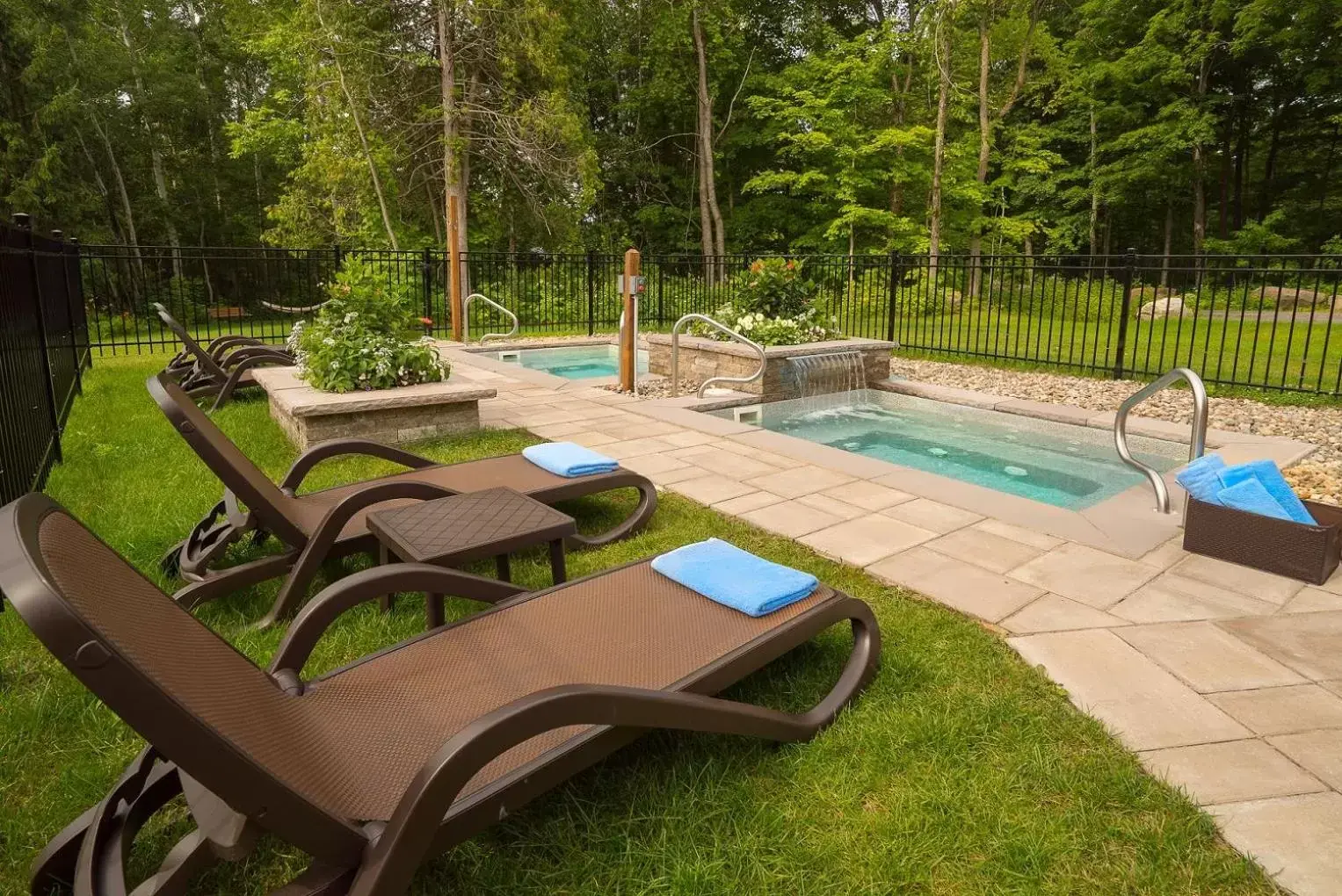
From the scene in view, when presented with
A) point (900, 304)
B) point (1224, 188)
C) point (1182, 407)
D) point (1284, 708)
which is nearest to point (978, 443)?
point (1182, 407)

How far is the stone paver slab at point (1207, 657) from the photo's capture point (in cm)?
235

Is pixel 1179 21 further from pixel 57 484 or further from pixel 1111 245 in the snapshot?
pixel 57 484

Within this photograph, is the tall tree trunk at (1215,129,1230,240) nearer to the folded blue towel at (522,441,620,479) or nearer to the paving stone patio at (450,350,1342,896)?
the paving stone patio at (450,350,1342,896)

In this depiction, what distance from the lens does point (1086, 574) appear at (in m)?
3.13

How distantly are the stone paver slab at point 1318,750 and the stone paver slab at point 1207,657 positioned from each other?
0.75 ft

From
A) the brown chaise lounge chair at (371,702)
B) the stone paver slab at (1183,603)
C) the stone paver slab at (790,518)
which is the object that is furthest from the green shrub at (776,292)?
the brown chaise lounge chair at (371,702)

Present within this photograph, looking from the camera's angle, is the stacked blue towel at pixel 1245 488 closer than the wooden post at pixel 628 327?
Yes

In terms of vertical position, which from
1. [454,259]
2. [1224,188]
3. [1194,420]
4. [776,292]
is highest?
[1224,188]

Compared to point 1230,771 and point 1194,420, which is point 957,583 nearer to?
point 1230,771

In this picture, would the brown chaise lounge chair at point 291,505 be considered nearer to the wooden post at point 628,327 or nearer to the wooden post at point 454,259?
the wooden post at point 628,327

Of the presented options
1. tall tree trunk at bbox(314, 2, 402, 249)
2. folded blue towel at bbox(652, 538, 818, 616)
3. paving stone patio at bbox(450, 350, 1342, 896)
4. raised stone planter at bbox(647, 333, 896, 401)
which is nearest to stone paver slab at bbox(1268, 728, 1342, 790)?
paving stone patio at bbox(450, 350, 1342, 896)

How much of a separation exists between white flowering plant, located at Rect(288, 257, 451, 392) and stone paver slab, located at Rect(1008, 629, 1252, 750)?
4330 millimetres

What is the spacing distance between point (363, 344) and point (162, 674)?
452 cm

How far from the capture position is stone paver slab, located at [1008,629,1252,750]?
2098 millimetres
